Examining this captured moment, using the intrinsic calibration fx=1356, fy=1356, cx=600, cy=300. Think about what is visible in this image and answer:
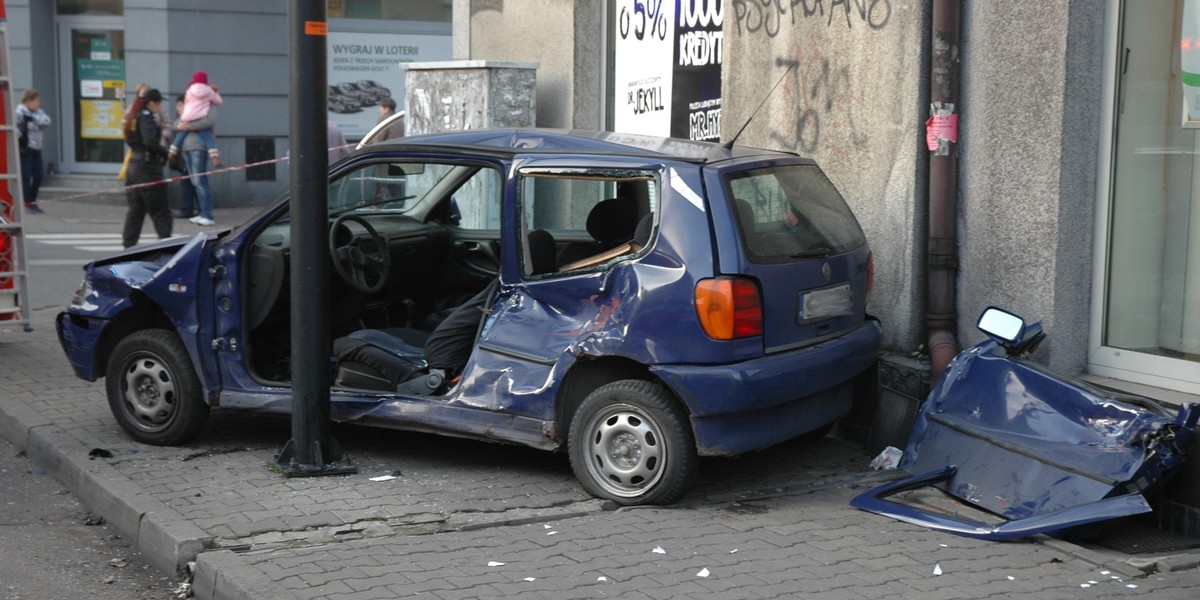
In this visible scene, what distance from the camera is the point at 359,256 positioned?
6.80 meters

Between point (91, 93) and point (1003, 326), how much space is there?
19532 millimetres

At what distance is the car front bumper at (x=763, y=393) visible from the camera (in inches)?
223

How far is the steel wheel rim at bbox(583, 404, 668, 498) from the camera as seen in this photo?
5.82 metres

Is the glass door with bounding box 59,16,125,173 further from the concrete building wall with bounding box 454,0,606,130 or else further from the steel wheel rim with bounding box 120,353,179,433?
the steel wheel rim with bounding box 120,353,179,433

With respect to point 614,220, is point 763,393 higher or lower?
lower

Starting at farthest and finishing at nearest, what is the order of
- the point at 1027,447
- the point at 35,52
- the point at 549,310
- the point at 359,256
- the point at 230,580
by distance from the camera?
the point at 35,52
the point at 359,256
the point at 549,310
the point at 1027,447
the point at 230,580

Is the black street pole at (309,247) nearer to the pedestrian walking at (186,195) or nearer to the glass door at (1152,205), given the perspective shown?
the glass door at (1152,205)

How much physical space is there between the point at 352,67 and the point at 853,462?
17503mm

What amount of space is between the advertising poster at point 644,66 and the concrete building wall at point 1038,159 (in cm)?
367

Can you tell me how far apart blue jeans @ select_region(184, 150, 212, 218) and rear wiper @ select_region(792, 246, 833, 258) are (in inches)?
559

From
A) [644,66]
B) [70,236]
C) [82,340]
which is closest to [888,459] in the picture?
[82,340]

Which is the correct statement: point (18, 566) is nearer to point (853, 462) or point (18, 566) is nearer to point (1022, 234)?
point (853, 462)

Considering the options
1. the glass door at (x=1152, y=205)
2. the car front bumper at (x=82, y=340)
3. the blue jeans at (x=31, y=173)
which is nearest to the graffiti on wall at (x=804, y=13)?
the glass door at (x=1152, y=205)

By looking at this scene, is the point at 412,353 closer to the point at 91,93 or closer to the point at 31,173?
the point at 31,173
